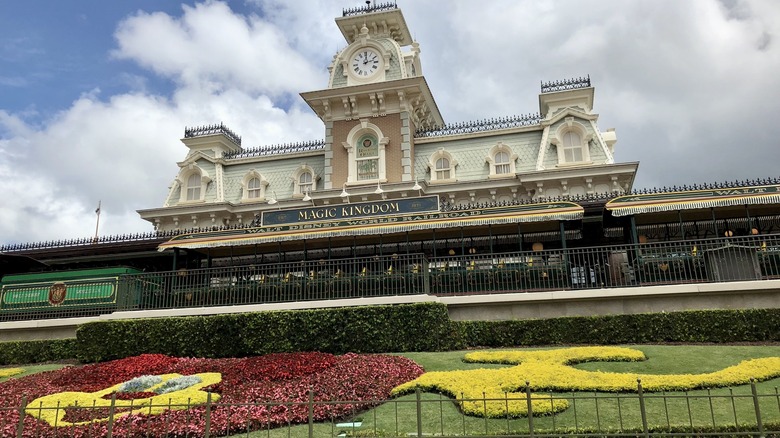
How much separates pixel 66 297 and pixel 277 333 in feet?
28.4

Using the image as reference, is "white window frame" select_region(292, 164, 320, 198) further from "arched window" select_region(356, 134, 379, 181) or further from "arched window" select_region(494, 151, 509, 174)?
"arched window" select_region(494, 151, 509, 174)

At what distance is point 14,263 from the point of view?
26.3 meters

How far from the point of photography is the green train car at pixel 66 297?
19.4 meters

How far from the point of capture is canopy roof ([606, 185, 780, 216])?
17.8m

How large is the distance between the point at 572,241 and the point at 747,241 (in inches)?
244

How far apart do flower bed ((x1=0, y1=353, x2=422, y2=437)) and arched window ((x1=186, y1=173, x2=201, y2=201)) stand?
745 inches

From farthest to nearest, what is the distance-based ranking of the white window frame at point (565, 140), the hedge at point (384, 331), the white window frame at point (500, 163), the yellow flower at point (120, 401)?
the white window frame at point (500, 163) < the white window frame at point (565, 140) < the hedge at point (384, 331) < the yellow flower at point (120, 401)

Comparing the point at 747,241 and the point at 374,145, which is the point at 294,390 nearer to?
the point at 747,241

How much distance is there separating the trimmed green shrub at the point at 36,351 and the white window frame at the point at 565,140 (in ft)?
73.3

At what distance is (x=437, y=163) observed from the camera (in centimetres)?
3138

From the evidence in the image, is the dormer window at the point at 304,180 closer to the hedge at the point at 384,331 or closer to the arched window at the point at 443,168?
the arched window at the point at 443,168

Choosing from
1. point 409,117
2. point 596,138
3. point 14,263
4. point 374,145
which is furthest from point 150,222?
point 596,138

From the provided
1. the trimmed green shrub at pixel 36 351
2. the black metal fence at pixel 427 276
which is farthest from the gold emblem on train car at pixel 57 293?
the trimmed green shrub at pixel 36 351

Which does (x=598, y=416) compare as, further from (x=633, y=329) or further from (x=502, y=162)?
(x=502, y=162)
